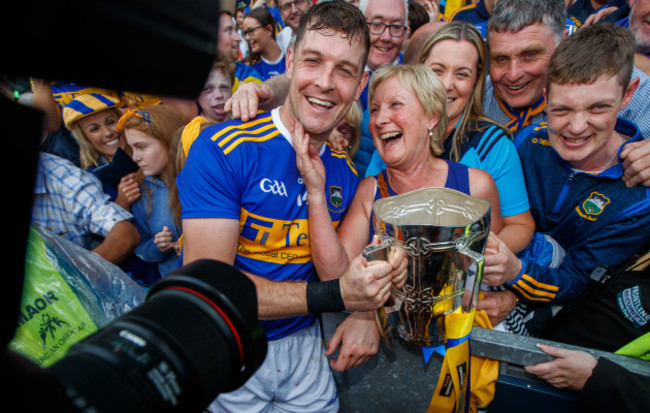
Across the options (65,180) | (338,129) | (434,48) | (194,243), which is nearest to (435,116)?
(434,48)

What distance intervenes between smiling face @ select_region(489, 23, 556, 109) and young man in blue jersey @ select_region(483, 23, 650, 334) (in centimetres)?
42

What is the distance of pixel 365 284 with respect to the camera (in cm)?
155

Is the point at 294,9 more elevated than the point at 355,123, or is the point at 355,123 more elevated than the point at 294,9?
the point at 294,9

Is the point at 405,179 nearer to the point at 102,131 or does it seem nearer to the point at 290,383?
the point at 290,383

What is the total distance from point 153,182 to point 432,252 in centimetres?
233

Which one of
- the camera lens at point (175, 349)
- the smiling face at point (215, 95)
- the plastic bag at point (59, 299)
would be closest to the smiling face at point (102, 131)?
the smiling face at point (215, 95)

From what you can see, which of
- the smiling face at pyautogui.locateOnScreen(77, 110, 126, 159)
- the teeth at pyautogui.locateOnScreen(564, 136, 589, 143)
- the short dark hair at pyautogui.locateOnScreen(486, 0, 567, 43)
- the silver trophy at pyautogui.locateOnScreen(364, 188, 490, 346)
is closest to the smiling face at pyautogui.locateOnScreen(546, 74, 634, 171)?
the teeth at pyautogui.locateOnScreen(564, 136, 589, 143)

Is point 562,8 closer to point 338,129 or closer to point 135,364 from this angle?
point 338,129

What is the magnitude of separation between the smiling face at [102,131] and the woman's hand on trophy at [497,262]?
3109mm

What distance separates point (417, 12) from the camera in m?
4.06

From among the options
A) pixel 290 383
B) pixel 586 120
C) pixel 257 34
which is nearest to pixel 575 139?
pixel 586 120

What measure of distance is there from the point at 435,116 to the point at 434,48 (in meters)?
0.60

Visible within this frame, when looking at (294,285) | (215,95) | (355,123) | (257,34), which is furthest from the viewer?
(257,34)

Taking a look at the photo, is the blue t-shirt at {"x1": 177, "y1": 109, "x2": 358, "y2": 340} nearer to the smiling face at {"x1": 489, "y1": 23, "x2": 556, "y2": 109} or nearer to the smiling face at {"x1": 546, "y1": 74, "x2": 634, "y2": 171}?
the smiling face at {"x1": 546, "y1": 74, "x2": 634, "y2": 171}
